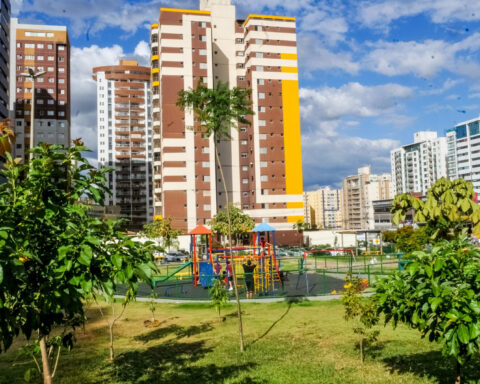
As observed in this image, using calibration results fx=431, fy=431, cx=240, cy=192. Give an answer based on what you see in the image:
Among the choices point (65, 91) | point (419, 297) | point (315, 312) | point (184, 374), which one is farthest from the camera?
point (65, 91)

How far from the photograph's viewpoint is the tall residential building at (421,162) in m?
170

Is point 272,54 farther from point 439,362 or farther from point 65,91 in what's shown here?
point 439,362

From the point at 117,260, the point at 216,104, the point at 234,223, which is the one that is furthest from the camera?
the point at 234,223

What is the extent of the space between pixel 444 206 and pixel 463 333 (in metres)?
8.89

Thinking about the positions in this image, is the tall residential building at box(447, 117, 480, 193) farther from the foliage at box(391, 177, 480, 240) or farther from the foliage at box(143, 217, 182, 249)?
the foliage at box(391, 177, 480, 240)

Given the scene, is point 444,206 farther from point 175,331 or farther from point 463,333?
point 175,331

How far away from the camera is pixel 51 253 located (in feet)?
17.1

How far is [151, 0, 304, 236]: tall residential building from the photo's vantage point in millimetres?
72000

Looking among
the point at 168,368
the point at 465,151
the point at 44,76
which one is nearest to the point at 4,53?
the point at 44,76

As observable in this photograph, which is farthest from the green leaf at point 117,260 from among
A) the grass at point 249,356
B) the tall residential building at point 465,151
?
the tall residential building at point 465,151

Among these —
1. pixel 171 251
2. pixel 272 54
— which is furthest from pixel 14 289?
pixel 272 54

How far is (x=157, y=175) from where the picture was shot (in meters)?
79.9

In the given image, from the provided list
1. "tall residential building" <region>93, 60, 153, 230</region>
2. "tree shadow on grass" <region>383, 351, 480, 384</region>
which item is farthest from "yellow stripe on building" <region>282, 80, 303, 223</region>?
"tree shadow on grass" <region>383, 351, 480, 384</region>

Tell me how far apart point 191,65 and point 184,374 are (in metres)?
69.0
